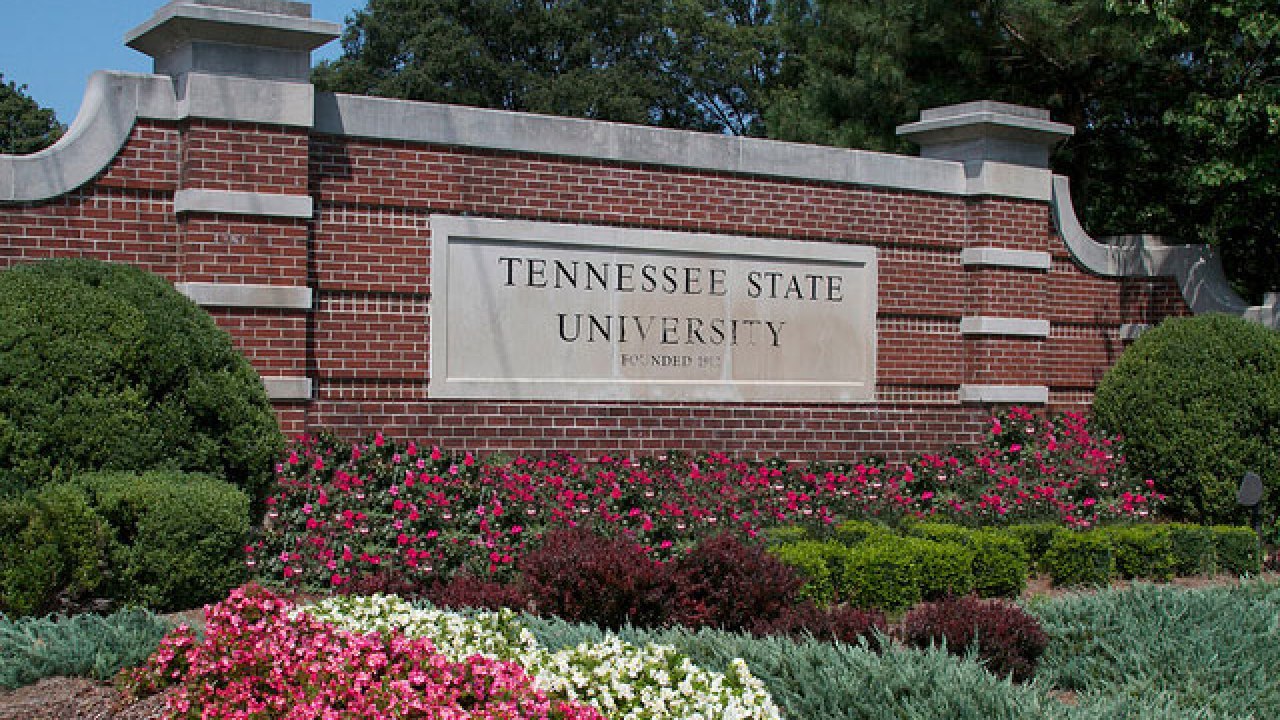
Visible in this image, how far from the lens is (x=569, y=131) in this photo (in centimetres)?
1023

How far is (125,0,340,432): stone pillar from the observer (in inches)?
341

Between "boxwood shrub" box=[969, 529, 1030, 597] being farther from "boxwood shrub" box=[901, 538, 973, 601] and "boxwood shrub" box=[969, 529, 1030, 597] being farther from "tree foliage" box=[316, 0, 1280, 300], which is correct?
"tree foliage" box=[316, 0, 1280, 300]

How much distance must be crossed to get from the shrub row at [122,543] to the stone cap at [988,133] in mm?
8074

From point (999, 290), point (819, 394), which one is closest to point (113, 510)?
point (819, 394)

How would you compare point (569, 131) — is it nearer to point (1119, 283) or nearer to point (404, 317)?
point (404, 317)

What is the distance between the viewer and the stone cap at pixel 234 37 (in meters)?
8.60

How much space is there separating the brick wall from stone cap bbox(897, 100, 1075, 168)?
1.51 ft

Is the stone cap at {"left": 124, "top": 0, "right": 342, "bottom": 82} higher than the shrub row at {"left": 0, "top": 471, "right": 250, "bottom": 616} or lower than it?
higher

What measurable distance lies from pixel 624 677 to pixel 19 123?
49028 mm

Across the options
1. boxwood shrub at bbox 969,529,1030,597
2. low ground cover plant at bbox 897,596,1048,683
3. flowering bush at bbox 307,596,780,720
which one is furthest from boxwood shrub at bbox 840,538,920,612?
flowering bush at bbox 307,596,780,720

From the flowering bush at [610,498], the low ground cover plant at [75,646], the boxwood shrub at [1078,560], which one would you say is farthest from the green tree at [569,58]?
the low ground cover plant at [75,646]

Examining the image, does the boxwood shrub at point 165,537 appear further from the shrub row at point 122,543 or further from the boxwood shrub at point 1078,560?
the boxwood shrub at point 1078,560

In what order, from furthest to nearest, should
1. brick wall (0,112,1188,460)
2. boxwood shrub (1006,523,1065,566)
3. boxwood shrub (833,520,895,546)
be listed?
boxwood shrub (1006,523,1065,566)
boxwood shrub (833,520,895,546)
brick wall (0,112,1188,460)

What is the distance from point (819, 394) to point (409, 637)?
22.0ft
